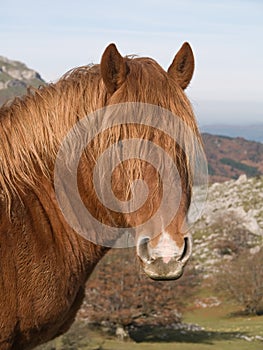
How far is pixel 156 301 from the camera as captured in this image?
3938 centimetres

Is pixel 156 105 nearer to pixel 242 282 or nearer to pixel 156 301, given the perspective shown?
pixel 156 301

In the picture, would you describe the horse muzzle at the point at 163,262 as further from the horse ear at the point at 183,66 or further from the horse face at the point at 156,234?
the horse ear at the point at 183,66

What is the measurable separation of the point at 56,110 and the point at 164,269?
1.61 metres

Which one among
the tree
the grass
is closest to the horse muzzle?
the grass

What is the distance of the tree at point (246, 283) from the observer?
158 ft

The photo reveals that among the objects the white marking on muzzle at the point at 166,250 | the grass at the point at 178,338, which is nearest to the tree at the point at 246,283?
the grass at the point at 178,338

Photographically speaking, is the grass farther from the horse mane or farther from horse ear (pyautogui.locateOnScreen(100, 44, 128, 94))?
horse ear (pyautogui.locateOnScreen(100, 44, 128, 94))

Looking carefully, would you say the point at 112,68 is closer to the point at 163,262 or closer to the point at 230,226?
the point at 163,262

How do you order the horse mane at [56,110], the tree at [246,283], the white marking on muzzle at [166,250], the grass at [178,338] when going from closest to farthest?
the white marking on muzzle at [166,250] → the horse mane at [56,110] → the grass at [178,338] → the tree at [246,283]

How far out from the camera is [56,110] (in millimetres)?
4520

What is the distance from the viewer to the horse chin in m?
3.86

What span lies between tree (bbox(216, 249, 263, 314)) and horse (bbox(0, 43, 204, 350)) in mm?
45643

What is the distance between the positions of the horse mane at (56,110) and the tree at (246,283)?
45.8 metres

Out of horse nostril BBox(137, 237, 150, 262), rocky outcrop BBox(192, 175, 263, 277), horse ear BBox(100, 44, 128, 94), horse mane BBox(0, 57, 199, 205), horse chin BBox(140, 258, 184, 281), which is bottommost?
rocky outcrop BBox(192, 175, 263, 277)
